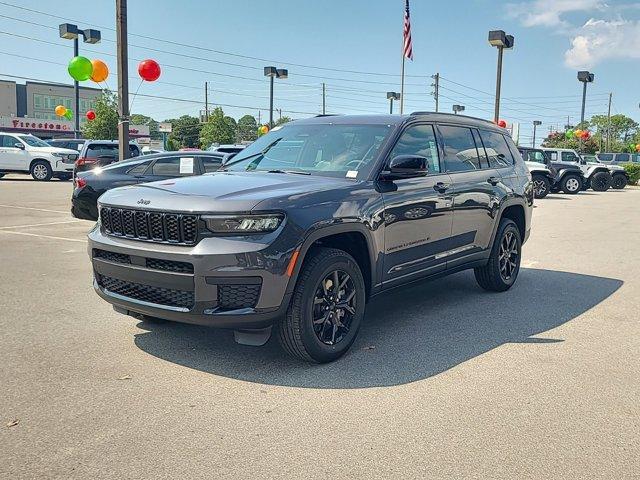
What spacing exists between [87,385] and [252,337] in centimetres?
107

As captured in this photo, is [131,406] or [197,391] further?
[197,391]

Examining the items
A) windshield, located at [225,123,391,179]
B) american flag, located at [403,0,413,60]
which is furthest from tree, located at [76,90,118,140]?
windshield, located at [225,123,391,179]

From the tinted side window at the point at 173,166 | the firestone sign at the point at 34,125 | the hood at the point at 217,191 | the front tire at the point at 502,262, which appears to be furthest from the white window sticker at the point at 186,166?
the firestone sign at the point at 34,125

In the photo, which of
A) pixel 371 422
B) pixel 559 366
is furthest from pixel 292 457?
pixel 559 366

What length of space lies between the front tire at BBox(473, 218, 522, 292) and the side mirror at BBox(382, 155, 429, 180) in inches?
83.7

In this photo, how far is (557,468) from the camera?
3.02 m

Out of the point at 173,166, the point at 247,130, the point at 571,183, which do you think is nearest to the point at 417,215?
the point at 173,166

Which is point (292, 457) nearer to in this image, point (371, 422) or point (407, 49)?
point (371, 422)

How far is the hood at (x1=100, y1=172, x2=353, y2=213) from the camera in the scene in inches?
155

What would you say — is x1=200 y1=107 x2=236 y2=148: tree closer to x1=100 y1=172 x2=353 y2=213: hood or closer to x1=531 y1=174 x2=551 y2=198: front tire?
x1=531 y1=174 x2=551 y2=198: front tire

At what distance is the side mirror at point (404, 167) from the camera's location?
4719mm

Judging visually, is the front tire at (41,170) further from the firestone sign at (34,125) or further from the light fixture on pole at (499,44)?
the firestone sign at (34,125)

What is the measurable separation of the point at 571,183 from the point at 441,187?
22.0 metres

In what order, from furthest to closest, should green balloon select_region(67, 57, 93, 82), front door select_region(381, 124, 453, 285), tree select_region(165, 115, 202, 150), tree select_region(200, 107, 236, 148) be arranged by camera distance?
1. tree select_region(165, 115, 202, 150)
2. tree select_region(200, 107, 236, 148)
3. green balloon select_region(67, 57, 93, 82)
4. front door select_region(381, 124, 453, 285)
